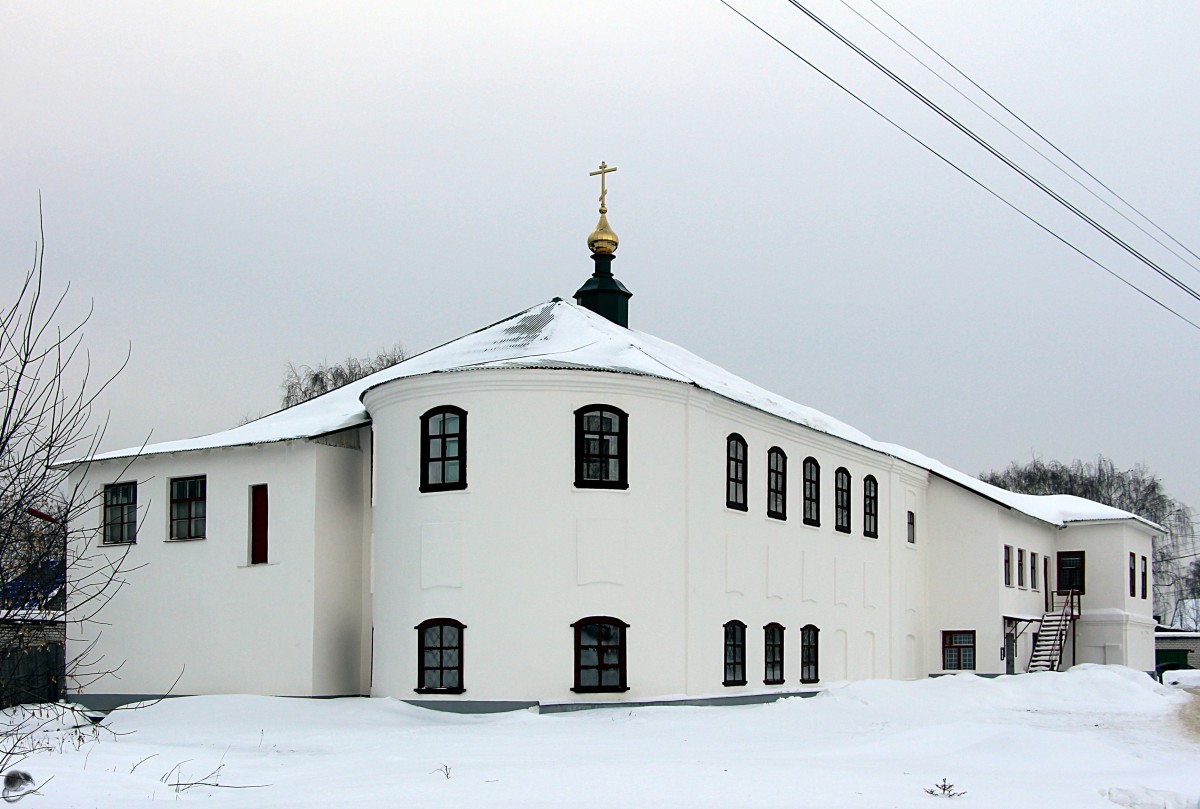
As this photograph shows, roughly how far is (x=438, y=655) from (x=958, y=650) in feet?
62.6

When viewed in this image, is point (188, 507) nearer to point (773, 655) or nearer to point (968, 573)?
point (773, 655)

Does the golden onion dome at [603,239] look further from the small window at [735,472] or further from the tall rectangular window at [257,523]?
the tall rectangular window at [257,523]

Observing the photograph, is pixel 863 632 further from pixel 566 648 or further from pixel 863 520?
pixel 566 648

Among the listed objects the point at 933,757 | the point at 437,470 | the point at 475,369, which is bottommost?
the point at 933,757

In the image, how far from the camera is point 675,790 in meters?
13.0

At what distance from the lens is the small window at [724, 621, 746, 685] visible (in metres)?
25.3

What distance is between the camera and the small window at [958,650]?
3647 centimetres

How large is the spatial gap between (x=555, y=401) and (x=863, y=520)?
41.0ft

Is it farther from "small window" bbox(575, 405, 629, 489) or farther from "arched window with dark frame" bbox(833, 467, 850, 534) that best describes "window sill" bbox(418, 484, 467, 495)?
"arched window with dark frame" bbox(833, 467, 850, 534)

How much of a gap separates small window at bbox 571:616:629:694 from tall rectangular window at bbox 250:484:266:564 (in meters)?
7.14

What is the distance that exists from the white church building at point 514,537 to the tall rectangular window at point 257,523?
6 centimetres

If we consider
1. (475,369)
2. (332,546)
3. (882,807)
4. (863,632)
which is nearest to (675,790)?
(882,807)

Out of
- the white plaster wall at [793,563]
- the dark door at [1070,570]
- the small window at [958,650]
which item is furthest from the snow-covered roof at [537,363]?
the dark door at [1070,570]

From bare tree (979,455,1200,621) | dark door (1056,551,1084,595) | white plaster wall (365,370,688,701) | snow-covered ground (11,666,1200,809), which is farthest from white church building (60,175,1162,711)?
bare tree (979,455,1200,621)
